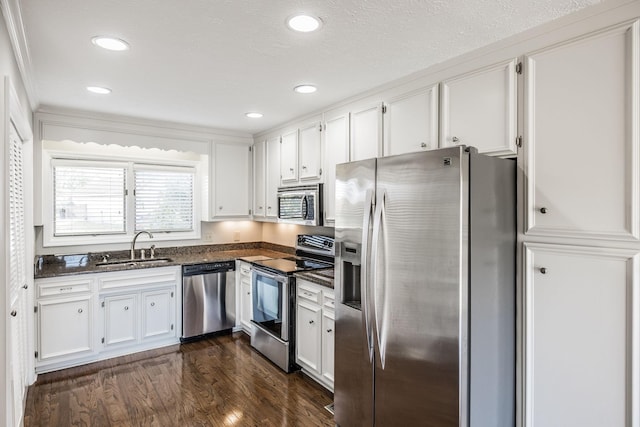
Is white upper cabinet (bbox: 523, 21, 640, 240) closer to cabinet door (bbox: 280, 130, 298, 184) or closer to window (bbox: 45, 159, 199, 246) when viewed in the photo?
cabinet door (bbox: 280, 130, 298, 184)

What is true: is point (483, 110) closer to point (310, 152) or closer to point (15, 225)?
point (310, 152)

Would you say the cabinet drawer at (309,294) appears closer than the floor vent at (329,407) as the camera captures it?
No

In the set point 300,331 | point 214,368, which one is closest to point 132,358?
point 214,368

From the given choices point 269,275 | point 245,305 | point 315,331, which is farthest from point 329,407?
point 245,305

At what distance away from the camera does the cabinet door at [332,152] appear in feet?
10.4

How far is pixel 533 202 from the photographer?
6.17ft

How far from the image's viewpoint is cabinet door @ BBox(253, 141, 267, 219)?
447cm

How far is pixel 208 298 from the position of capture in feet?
13.5

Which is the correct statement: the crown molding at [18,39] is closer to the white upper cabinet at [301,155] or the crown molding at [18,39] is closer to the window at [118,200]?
the window at [118,200]

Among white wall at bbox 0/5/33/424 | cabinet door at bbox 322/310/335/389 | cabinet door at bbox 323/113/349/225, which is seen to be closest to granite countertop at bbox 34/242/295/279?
cabinet door at bbox 323/113/349/225

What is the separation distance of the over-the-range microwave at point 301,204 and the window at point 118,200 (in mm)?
1411

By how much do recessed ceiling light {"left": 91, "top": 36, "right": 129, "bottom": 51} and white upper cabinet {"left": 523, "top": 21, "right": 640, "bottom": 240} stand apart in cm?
222

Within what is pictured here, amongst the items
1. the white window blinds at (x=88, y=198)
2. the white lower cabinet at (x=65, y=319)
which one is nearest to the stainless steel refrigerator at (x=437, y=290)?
the white lower cabinet at (x=65, y=319)

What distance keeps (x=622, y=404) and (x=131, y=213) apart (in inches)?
176
